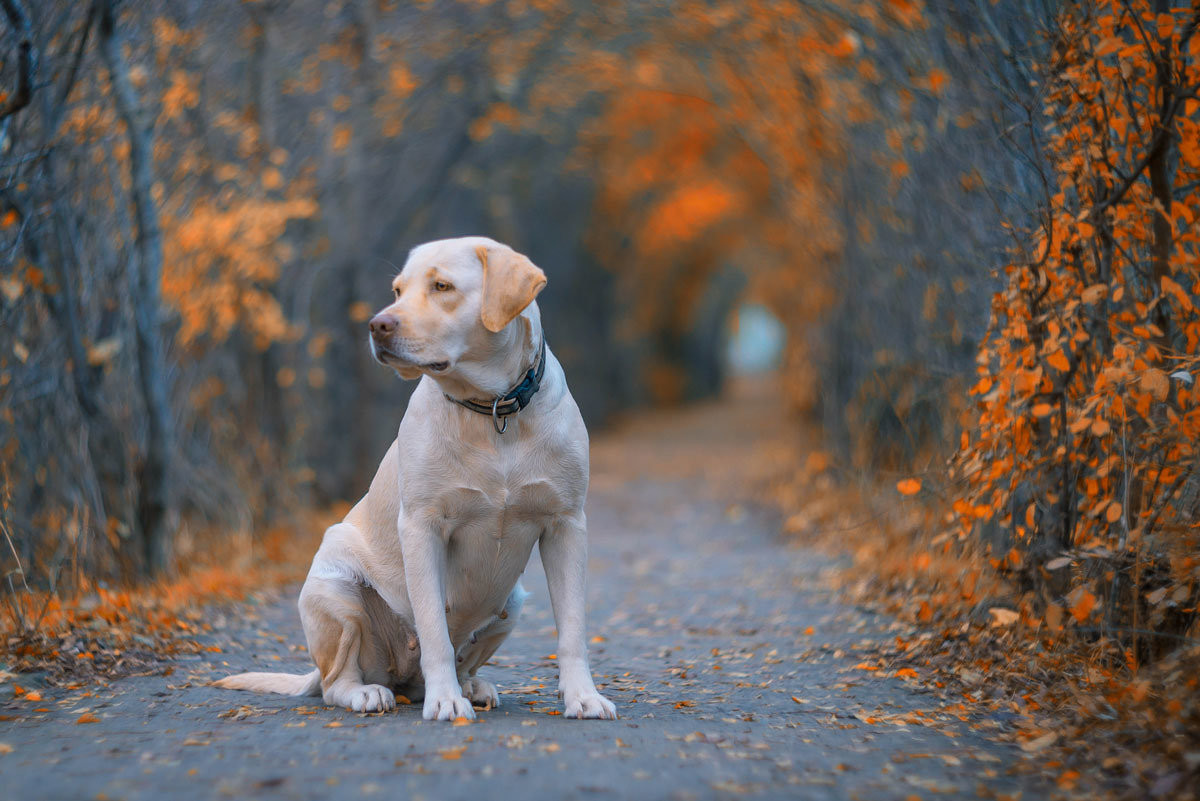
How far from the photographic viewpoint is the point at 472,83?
12.5 m

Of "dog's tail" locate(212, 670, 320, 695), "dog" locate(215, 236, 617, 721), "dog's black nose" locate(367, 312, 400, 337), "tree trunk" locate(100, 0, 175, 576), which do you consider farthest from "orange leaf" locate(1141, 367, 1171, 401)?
"tree trunk" locate(100, 0, 175, 576)

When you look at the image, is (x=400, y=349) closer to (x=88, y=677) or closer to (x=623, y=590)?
(x=88, y=677)

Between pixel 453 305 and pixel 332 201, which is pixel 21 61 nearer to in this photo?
pixel 453 305

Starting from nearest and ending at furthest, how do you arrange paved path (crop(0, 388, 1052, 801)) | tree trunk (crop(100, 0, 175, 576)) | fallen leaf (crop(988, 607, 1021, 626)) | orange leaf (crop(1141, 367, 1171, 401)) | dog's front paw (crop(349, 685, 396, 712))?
paved path (crop(0, 388, 1052, 801)) < orange leaf (crop(1141, 367, 1171, 401)) < dog's front paw (crop(349, 685, 396, 712)) < fallen leaf (crop(988, 607, 1021, 626)) < tree trunk (crop(100, 0, 175, 576))

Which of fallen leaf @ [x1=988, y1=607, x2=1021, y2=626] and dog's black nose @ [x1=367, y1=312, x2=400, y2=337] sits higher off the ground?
dog's black nose @ [x1=367, y1=312, x2=400, y2=337]

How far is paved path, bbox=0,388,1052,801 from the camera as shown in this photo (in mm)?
3254

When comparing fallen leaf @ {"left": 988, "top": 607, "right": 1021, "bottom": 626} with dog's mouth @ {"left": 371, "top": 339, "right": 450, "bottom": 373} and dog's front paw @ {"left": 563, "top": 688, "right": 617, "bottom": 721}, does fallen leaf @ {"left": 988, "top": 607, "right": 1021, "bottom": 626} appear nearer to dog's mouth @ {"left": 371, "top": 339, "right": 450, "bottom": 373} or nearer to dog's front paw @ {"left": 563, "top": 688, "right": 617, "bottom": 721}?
dog's front paw @ {"left": 563, "top": 688, "right": 617, "bottom": 721}

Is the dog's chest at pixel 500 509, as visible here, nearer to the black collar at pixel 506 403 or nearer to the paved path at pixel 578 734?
the black collar at pixel 506 403

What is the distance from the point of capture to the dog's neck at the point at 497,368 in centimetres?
397

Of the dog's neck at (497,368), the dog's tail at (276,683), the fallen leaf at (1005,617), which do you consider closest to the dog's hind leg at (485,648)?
the dog's tail at (276,683)

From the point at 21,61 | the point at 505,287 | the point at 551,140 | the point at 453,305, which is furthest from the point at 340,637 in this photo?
the point at 551,140

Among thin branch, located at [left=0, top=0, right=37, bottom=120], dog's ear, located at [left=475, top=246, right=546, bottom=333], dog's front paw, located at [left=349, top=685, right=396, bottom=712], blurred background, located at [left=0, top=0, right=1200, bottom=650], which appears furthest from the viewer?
thin branch, located at [left=0, top=0, right=37, bottom=120]

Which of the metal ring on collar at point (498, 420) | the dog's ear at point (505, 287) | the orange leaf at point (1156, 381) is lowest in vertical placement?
the orange leaf at point (1156, 381)

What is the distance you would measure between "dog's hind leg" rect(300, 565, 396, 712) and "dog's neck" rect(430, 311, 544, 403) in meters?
0.91
